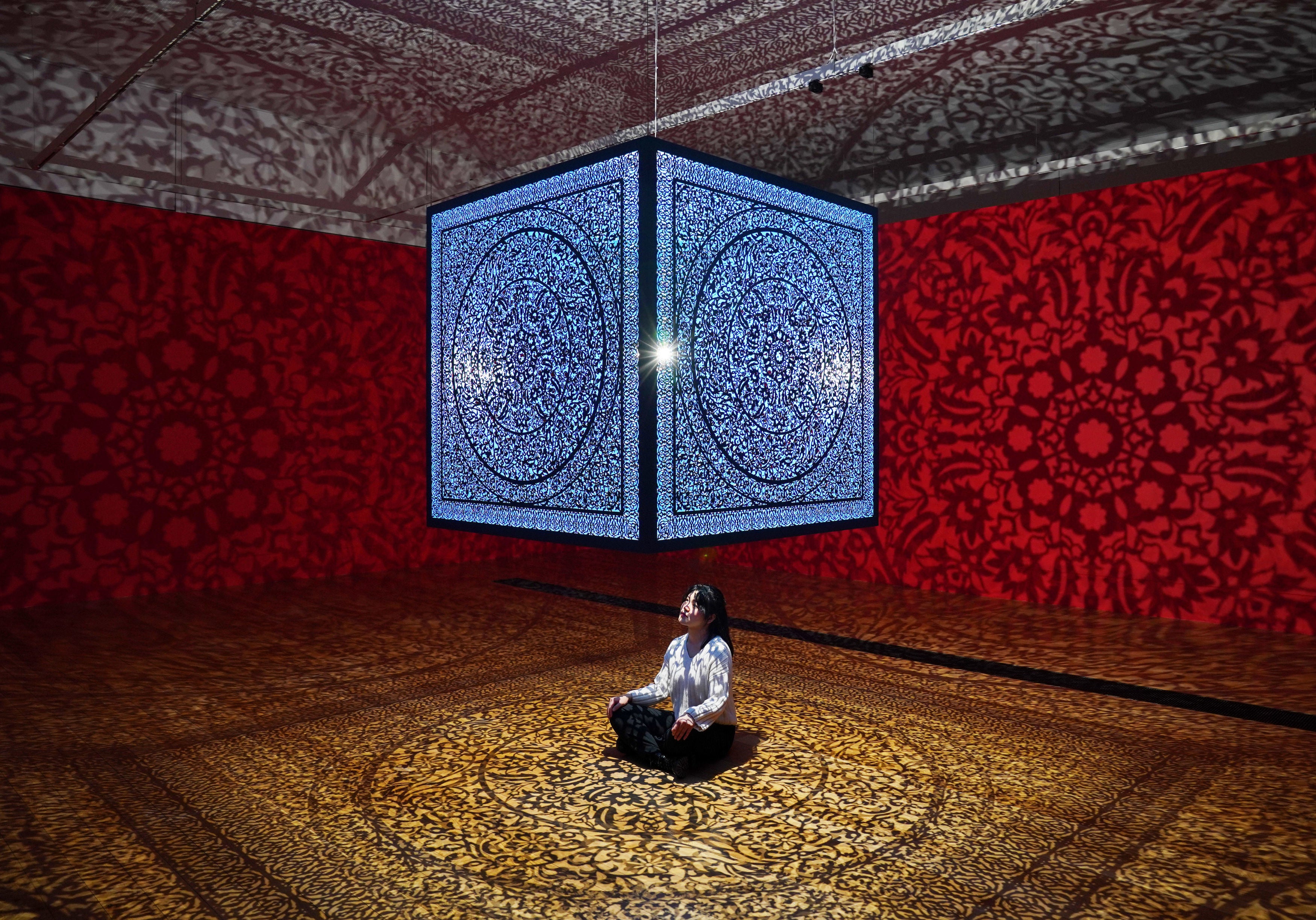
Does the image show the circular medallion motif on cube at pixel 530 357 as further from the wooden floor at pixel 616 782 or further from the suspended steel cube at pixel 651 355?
the wooden floor at pixel 616 782

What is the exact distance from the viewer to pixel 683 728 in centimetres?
243

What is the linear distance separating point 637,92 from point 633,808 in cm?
430

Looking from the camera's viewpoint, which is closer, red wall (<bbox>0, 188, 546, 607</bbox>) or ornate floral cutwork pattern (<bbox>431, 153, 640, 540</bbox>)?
ornate floral cutwork pattern (<bbox>431, 153, 640, 540</bbox>)

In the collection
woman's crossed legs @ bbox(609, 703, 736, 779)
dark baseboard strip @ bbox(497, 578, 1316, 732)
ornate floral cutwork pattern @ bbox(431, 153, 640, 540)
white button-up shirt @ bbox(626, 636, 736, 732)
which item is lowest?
A: dark baseboard strip @ bbox(497, 578, 1316, 732)

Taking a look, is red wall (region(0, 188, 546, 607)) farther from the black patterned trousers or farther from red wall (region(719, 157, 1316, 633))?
the black patterned trousers

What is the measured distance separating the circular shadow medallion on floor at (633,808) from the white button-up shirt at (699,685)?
7.5 inches

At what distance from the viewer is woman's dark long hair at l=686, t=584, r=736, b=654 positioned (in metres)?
2.56

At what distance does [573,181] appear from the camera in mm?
1952

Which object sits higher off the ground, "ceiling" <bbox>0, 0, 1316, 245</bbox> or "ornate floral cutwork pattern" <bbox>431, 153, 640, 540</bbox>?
"ceiling" <bbox>0, 0, 1316, 245</bbox>

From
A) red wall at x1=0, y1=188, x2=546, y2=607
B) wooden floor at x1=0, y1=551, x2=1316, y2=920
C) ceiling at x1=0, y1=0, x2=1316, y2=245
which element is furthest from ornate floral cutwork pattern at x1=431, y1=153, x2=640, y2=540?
red wall at x1=0, y1=188, x2=546, y2=607

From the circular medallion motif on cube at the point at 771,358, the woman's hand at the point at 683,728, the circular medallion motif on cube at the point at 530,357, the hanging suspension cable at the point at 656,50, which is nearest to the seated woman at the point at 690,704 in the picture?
the woman's hand at the point at 683,728

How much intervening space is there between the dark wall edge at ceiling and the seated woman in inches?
102

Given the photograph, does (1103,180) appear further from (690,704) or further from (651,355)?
(651,355)

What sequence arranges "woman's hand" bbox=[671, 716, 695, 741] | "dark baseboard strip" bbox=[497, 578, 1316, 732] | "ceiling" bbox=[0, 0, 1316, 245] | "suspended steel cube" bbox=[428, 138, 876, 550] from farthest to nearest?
"ceiling" bbox=[0, 0, 1316, 245] < "dark baseboard strip" bbox=[497, 578, 1316, 732] < "woman's hand" bbox=[671, 716, 695, 741] < "suspended steel cube" bbox=[428, 138, 876, 550]
